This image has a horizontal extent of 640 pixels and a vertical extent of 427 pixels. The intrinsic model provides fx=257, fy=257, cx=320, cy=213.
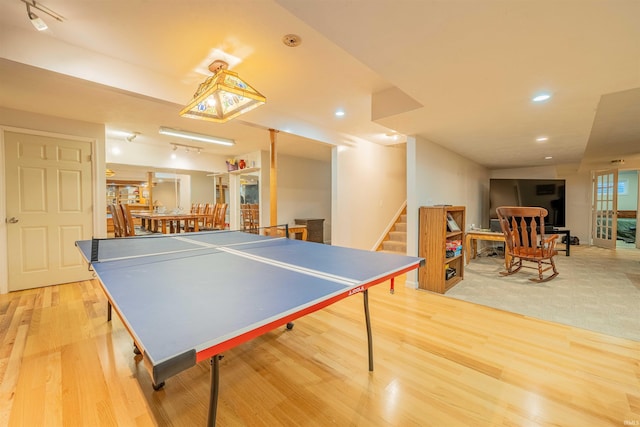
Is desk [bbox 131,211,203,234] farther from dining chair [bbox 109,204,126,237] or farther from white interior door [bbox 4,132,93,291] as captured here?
white interior door [bbox 4,132,93,291]

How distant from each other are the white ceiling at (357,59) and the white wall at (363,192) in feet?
4.11

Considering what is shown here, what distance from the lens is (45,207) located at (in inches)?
137

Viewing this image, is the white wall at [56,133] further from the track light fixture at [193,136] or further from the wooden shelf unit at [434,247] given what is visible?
the wooden shelf unit at [434,247]

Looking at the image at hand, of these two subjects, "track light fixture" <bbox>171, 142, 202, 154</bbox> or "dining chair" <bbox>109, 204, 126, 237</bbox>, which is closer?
"dining chair" <bbox>109, 204, 126, 237</bbox>

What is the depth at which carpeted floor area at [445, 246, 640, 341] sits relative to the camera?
2484 millimetres

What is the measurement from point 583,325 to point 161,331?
3.39m

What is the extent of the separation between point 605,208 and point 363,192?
6451 mm

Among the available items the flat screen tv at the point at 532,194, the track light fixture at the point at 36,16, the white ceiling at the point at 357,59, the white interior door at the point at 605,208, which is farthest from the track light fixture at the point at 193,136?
the white interior door at the point at 605,208

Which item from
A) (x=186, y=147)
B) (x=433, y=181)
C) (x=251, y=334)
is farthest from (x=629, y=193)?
(x=186, y=147)

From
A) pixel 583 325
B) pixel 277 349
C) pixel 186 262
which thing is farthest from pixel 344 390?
pixel 583 325

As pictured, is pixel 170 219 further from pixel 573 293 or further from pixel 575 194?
pixel 575 194

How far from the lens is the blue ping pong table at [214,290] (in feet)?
2.31

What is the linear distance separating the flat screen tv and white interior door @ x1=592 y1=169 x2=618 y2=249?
4.77 feet

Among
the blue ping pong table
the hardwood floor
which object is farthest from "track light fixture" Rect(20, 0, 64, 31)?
the hardwood floor
